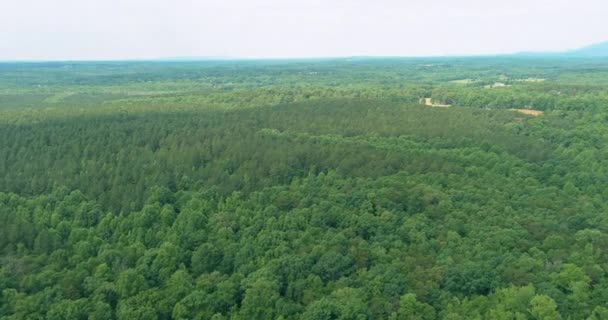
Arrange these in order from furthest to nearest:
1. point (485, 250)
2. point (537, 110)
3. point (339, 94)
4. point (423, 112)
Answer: point (339, 94) < point (537, 110) < point (423, 112) < point (485, 250)

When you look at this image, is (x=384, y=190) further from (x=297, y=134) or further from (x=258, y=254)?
(x=297, y=134)

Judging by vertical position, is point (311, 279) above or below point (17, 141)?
below

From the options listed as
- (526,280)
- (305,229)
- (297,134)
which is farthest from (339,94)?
(526,280)

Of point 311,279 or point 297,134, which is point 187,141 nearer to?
point 297,134

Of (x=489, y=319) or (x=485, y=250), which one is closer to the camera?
(x=489, y=319)

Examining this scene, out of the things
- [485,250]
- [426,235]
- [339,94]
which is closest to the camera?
[485,250]

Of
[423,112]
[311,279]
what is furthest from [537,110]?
[311,279]
